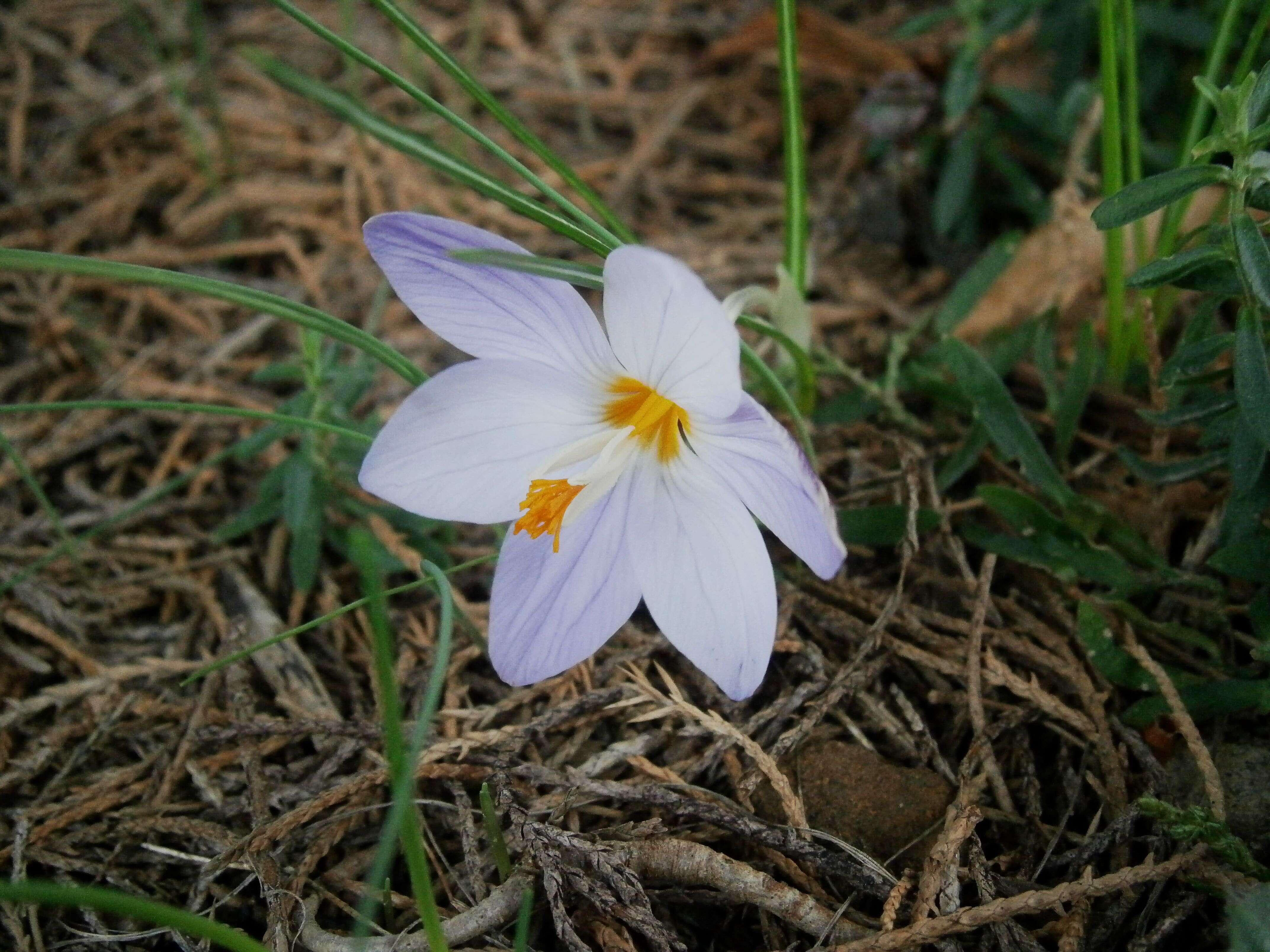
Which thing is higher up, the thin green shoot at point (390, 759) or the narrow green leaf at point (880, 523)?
the thin green shoot at point (390, 759)

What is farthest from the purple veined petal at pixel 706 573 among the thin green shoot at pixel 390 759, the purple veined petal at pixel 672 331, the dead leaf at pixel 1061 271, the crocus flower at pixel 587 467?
the dead leaf at pixel 1061 271

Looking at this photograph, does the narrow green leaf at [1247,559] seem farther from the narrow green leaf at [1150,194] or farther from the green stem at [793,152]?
the green stem at [793,152]

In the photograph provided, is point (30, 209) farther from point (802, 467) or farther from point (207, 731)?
→ point (802, 467)

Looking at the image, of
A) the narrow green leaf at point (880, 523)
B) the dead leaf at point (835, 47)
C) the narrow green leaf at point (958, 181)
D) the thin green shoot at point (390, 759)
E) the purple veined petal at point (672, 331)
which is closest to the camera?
the thin green shoot at point (390, 759)

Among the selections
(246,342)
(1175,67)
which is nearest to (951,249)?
(1175,67)

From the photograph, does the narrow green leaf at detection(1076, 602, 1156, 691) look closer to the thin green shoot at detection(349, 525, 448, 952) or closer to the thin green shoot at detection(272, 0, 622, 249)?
the thin green shoot at detection(272, 0, 622, 249)

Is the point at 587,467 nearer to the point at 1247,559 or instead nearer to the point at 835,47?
the point at 1247,559
